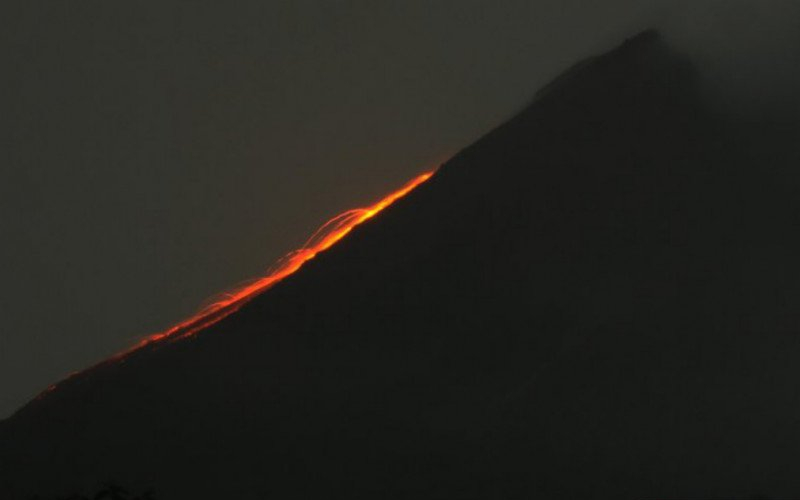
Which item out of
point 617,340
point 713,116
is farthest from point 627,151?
point 617,340

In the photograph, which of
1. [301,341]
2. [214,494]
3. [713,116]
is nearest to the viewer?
[214,494]

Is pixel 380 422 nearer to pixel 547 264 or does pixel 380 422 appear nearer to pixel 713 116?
pixel 547 264

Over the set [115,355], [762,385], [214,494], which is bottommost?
[762,385]

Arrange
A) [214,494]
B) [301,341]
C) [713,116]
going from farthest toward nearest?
[713,116] → [301,341] → [214,494]

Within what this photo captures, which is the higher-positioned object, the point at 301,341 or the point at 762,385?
the point at 301,341

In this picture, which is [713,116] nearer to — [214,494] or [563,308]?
[563,308]

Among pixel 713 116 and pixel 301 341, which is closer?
pixel 301 341

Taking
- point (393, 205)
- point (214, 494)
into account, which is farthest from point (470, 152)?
point (214, 494)
